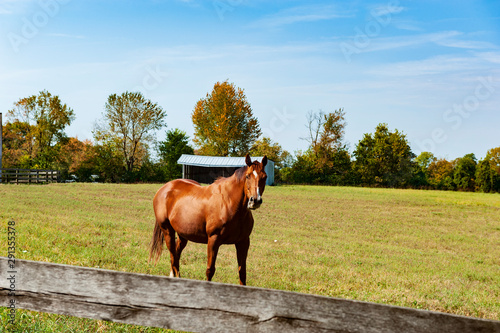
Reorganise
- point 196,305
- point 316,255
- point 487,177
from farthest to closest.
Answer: point 487,177 → point 316,255 → point 196,305

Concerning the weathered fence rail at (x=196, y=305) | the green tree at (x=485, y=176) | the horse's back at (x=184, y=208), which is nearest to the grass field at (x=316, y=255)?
the weathered fence rail at (x=196, y=305)

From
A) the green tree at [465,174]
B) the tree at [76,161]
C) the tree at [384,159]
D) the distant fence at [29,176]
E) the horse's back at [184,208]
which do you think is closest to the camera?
the horse's back at [184,208]

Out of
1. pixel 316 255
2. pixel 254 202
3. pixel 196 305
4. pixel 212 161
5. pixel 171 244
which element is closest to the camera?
pixel 196 305

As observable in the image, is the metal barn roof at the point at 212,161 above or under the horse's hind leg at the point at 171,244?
above

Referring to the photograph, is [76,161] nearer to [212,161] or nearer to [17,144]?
[17,144]

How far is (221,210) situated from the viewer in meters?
5.74

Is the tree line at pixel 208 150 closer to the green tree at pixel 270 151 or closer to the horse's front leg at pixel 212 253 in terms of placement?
the green tree at pixel 270 151

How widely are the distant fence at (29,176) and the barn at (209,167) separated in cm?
1507

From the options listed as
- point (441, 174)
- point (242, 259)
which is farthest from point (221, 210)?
point (441, 174)

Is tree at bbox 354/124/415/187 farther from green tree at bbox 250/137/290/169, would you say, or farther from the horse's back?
the horse's back

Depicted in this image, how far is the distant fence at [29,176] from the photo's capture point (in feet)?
132

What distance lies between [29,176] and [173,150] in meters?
21.1

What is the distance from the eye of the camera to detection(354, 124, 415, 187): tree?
61.6 m

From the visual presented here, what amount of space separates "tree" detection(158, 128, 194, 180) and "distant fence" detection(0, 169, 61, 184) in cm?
1478
